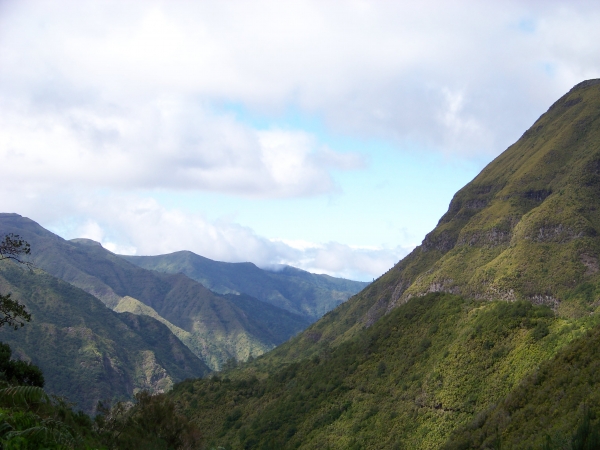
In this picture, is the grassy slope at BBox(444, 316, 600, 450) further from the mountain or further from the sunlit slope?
the sunlit slope

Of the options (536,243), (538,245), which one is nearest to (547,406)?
(538,245)

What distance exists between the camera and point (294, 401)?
3191 inches

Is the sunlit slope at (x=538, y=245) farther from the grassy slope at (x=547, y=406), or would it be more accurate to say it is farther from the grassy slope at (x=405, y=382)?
the grassy slope at (x=547, y=406)

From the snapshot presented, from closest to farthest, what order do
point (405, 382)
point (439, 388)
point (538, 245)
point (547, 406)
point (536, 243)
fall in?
1. point (547, 406)
2. point (439, 388)
3. point (405, 382)
4. point (538, 245)
5. point (536, 243)

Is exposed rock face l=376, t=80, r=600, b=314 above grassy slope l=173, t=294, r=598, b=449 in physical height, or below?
above

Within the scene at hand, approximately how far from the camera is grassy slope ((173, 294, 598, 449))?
5419 cm

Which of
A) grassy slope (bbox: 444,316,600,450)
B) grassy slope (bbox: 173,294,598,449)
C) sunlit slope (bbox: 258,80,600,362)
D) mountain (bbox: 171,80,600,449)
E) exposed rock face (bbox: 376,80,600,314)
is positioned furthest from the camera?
exposed rock face (bbox: 376,80,600,314)

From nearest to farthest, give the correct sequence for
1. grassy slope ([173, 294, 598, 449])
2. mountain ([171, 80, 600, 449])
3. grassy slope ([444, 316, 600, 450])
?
grassy slope ([444, 316, 600, 450]) → mountain ([171, 80, 600, 449]) → grassy slope ([173, 294, 598, 449])

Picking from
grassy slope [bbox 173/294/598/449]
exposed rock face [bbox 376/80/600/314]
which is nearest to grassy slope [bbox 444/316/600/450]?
grassy slope [bbox 173/294/598/449]

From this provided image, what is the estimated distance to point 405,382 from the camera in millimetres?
65750

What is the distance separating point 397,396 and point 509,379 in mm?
15576

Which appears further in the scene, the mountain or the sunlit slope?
the sunlit slope

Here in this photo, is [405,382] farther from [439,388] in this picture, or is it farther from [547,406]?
[547,406]

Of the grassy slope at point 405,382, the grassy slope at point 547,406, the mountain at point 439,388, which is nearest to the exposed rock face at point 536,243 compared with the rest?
the mountain at point 439,388
